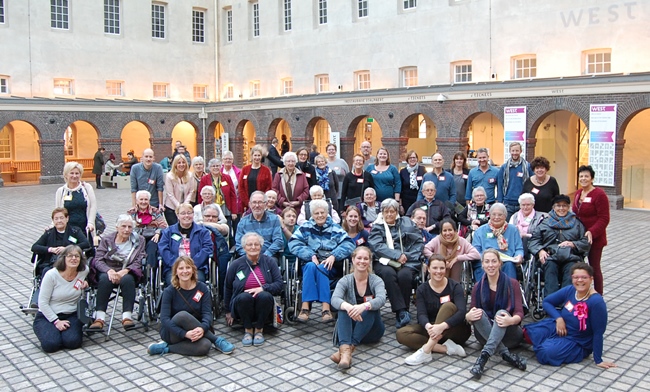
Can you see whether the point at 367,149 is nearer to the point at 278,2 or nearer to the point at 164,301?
the point at 164,301

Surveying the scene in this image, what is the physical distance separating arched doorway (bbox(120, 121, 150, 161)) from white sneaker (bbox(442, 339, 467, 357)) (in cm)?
3308

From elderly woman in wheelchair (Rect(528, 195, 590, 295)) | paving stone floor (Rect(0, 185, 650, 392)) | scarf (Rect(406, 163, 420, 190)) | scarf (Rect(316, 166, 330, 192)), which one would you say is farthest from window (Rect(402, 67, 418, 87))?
paving stone floor (Rect(0, 185, 650, 392))


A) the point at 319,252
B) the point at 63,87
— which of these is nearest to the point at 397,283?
the point at 319,252

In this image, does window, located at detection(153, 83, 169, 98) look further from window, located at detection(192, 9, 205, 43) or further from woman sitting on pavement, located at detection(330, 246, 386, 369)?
woman sitting on pavement, located at detection(330, 246, 386, 369)

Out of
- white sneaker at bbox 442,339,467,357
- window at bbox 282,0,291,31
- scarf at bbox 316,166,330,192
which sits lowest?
white sneaker at bbox 442,339,467,357

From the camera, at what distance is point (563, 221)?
28.6 feet

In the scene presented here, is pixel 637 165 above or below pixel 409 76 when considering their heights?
below

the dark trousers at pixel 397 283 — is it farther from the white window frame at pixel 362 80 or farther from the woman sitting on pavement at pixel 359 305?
the white window frame at pixel 362 80

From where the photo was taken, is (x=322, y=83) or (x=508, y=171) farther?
(x=322, y=83)

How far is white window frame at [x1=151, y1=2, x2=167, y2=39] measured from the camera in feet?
115

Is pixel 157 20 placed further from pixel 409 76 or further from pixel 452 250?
pixel 452 250

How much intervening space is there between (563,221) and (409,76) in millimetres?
19204

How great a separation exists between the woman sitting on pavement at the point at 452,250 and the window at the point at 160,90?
29553mm

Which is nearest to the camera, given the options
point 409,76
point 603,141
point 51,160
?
point 603,141
